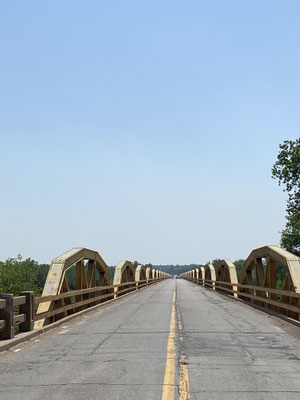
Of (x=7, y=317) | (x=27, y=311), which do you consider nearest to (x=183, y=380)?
(x=7, y=317)

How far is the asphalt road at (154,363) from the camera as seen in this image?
21.2 feet

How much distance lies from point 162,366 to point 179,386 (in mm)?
1436

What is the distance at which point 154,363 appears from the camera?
27.4 ft

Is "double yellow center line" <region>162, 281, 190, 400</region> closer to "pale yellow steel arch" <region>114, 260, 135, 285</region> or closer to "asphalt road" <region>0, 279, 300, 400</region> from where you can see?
"asphalt road" <region>0, 279, 300, 400</region>

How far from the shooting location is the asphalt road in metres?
6.45

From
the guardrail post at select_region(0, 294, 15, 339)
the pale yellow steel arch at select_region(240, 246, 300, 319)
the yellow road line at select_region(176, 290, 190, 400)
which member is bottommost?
the yellow road line at select_region(176, 290, 190, 400)

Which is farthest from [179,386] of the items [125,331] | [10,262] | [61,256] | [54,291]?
[10,262]

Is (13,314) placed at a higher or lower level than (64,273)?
lower

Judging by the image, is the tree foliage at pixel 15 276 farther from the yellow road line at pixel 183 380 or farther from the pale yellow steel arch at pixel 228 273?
the yellow road line at pixel 183 380

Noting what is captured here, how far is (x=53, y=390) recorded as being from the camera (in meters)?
6.56

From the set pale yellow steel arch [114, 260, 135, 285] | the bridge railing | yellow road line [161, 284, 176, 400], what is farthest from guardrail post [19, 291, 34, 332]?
pale yellow steel arch [114, 260, 135, 285]

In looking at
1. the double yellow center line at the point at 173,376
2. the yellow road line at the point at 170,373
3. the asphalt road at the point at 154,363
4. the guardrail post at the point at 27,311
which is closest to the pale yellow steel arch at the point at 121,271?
the asphalt road at the point at 154,363

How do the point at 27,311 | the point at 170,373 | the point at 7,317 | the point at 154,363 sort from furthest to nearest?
the point at 27,311 < the point at 7,317 < the point at 154,363 < the point at 170,373

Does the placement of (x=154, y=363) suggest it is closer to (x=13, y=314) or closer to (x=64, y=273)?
(x=13, y=314)
